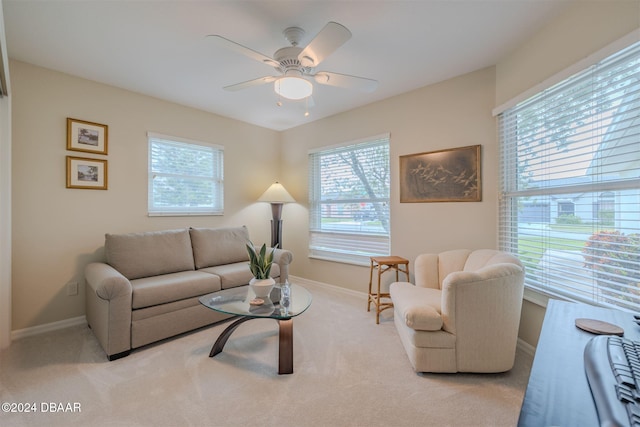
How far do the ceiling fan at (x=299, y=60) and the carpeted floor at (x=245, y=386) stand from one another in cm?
216

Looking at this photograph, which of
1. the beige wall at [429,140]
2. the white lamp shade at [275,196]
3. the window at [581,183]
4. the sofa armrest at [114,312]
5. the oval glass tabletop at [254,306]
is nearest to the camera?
the window at [581,183]

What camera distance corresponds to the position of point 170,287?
248cm

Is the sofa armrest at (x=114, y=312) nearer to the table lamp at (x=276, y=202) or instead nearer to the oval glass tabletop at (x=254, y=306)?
the oval glass tabletop at (x=254, y=306)

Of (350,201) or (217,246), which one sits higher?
(350,201)

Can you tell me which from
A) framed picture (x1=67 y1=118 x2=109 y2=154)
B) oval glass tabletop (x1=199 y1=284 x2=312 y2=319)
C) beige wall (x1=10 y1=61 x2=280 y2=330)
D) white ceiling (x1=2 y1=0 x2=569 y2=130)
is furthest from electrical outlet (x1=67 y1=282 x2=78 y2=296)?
white ceiling (x1=2 y1=0 x2=569 y2=130)

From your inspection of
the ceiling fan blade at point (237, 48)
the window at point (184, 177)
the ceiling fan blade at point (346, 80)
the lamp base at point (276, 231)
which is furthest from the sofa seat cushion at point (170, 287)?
the ceiling fan blade at point (346, 80)

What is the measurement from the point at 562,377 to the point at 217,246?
333 centimetres

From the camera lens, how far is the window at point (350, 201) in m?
3.60

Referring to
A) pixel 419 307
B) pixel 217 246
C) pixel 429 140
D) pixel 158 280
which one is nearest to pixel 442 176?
pixel 429 140

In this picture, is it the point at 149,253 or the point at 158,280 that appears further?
the point at 149,253

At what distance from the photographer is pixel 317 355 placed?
223cm

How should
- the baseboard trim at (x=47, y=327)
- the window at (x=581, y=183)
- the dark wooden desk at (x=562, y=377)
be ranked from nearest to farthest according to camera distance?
the dark wooden desk at (x=562, y=377) → the window at (x=581, y=183) → the baseboard trim at (x=47, y=327)

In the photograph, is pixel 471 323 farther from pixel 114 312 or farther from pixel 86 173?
pixel 86 173

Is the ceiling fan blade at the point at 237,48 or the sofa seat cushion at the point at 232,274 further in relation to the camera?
the sofa seat cushion at the point at 232,274
